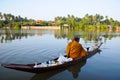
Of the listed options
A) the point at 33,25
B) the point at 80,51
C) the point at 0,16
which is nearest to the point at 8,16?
the point at 0,16

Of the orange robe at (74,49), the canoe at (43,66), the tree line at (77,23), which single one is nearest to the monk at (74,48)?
the orange robe at (74,49)

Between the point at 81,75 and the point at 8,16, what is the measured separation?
96853 millimetres

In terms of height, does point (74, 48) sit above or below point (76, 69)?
above

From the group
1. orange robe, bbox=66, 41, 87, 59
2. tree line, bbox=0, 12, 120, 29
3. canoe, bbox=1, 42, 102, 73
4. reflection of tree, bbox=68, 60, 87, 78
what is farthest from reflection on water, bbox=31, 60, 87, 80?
tree line, bbox=0, 12, 120, 29

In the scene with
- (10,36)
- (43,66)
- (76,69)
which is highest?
(43,66)

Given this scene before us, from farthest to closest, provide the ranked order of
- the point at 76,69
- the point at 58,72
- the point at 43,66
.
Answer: the point at 76,69 < the point at 58,72 < the point at 43,66

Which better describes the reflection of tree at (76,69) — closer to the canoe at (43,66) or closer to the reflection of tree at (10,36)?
→ the canoe at (43,66)

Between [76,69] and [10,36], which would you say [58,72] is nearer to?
[76,69]

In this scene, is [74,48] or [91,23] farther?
[91,23]

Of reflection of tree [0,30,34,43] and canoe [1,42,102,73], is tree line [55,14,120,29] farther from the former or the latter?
canoe [1,42,102,73]

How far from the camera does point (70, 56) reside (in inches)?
460

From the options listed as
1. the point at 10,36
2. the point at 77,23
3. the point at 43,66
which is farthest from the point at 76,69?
the point at 77,23

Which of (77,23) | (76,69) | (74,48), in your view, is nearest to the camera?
(76,69)

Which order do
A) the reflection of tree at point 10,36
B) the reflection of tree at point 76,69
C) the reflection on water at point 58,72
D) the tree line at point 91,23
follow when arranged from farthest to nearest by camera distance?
1. the tree line at point 91,23
2. the reflection of tree at point 10,36
3. the reflection of tree at point 76,69
4. the reflection on water at point 58,72
